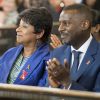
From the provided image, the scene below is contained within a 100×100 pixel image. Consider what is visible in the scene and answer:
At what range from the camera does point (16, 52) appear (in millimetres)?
2227

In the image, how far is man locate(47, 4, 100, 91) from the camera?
68.5 inches

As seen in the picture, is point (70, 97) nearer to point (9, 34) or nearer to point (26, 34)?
point (26, 34)

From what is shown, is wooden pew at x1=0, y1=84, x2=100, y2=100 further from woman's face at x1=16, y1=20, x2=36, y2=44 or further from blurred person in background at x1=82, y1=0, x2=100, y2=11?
blurred person in background at x1=82, y1=0, x2=100, y2=11

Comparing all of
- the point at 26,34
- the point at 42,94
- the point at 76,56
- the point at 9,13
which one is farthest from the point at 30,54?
the point at 9,13

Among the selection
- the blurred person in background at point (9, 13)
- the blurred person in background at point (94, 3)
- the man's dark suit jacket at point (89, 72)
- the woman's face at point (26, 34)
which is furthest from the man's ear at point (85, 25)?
the blurred person in background at point (9, 13)

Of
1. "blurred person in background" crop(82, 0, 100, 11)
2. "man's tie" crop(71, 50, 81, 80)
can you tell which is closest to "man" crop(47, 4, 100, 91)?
"man's tie" crop(71, 50, 81, 80)

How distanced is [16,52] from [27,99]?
4.30 feet

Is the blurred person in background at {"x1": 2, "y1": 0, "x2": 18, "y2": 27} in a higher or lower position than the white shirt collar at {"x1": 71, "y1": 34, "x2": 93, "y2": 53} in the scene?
lower

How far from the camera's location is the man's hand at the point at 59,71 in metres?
1.70

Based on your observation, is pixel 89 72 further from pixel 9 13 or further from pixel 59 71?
pixel 9 13

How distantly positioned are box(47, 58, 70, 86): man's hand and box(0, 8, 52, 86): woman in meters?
0.34

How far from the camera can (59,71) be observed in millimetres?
1707

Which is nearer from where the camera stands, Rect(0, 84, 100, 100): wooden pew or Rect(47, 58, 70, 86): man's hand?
Rect(0, 84, 100, 100): wooden pew

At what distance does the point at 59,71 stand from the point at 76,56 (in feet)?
0.83
